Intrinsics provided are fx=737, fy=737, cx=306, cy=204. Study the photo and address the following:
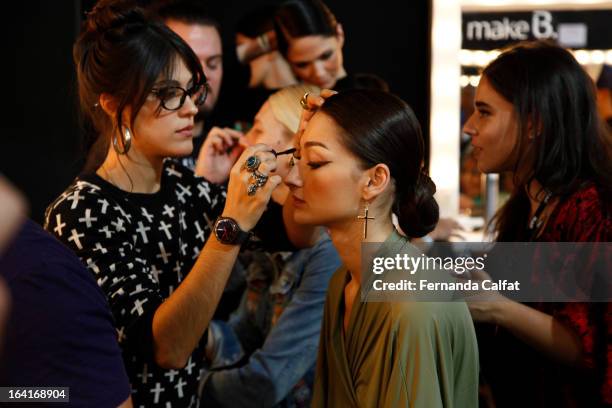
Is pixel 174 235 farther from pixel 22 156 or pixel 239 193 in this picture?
pixel 22 156

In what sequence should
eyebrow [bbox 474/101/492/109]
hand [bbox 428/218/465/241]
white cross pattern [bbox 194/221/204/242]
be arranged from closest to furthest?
white cross pattern [bbox 194/221/204/242] < eyebrow [bbox 474/101/492/109] < hand [bbox 428/218/465/241]

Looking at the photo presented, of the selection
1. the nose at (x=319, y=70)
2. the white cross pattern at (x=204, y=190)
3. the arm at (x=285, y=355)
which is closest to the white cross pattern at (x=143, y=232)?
the white cross pattern at (x=204, y=190)

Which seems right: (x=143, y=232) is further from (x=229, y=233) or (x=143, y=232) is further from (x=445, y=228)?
(x=445, y=228)

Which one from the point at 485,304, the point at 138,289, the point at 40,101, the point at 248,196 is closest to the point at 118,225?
the point at 138,289

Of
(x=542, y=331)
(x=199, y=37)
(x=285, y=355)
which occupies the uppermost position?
(x=199, y=37)

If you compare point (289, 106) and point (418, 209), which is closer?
point (418, 209)

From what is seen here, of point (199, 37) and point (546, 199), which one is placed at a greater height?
point (199, 37)

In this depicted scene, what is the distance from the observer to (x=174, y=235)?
1.45 m

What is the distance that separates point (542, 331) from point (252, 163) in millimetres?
639

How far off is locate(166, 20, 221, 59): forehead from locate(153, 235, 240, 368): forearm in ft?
4.31

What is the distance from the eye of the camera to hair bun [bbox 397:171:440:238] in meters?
1.34

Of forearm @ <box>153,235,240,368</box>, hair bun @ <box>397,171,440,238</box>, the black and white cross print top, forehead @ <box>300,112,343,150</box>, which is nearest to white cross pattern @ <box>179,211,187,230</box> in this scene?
the black and white cross print top

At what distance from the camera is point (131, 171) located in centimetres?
144

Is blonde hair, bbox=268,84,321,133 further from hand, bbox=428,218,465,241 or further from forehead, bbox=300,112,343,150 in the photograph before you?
hand, bbox=428,218,465,241
